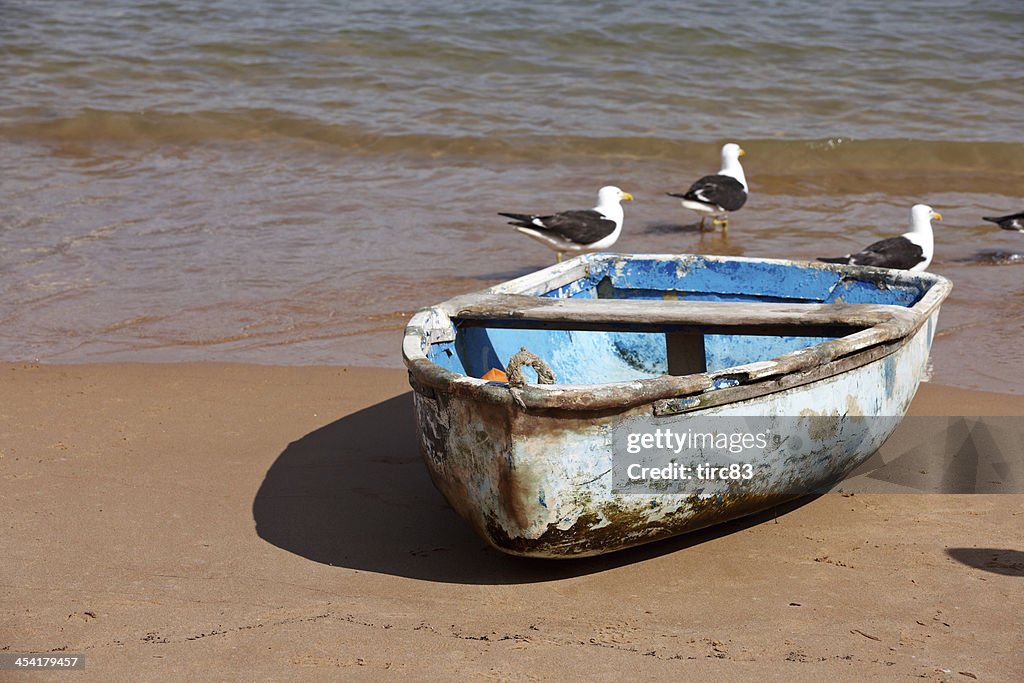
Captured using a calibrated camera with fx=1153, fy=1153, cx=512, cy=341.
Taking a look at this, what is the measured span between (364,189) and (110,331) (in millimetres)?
4517

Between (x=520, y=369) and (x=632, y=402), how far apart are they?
410 mm

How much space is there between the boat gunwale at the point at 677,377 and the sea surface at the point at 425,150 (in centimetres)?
195

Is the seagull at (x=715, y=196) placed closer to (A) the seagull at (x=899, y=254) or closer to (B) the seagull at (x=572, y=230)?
(B) the seagull at (x=572, y=230)

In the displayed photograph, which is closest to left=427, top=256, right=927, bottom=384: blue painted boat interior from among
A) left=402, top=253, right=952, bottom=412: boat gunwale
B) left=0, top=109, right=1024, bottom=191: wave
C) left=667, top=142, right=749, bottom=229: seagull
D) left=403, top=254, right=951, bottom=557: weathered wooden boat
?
left=403, top=254, right=951, bottom=557: weathered wooden boat

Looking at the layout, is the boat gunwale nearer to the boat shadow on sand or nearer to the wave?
the boat shadow on sand

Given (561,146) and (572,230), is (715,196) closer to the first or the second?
(572,230)

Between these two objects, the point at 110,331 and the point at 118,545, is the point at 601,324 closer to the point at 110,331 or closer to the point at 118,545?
the point at 118,545

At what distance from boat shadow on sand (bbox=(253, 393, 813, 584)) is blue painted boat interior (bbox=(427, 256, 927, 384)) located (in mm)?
885

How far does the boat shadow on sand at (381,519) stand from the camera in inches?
179

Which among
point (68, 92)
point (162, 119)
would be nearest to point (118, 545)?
point (162, 119)

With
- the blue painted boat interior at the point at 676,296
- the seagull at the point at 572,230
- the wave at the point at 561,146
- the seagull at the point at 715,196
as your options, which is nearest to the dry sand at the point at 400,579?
the blue painted boat interior at the point at 676,296

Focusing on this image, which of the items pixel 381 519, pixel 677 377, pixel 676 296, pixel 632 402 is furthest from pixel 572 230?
pixel 632 402

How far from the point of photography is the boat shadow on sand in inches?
179

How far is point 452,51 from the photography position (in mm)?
16625
